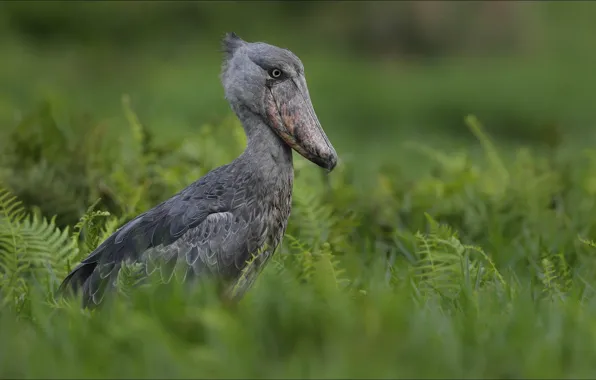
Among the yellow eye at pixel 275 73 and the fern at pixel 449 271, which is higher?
the yellow eye at pixel 275 73

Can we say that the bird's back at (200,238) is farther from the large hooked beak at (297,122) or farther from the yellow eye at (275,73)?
the yellow eye at (275,73)

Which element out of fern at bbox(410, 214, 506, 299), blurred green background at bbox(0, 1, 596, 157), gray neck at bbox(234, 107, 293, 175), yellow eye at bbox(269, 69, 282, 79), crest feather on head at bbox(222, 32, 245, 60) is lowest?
fern at bbox(410, 214, 506, 299)

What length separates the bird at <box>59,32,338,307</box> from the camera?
4133 millimetres

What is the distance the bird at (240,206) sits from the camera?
4133 mm

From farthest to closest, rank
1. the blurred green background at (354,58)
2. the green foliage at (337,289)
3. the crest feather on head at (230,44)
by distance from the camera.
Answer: the blurred green background at (354,58), the crest feather on head at (230,44), the green foliage at (337,289)

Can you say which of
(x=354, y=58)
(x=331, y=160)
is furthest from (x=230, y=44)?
(x=354, y=58)

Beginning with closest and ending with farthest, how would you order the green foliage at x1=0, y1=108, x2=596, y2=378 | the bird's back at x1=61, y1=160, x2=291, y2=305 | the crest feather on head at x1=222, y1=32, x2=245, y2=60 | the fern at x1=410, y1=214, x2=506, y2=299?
the green foliage at x1=0, y1=108, x2=596, y2=378
the bird's back at x1=61, y1=160, x2=291, y2=305
the fern at x1=410, y1=214, x2=506, y2=299
the crest feather on head at x1=222, y1=32, x2=245, y2=60

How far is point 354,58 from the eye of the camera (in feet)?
64.5

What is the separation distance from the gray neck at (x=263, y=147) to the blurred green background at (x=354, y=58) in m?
9.64

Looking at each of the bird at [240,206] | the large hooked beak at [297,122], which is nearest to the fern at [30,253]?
the bird at [240,206]

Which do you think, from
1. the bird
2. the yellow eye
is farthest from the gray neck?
the yellow eye

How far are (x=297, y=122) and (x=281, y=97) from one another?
0.12 m

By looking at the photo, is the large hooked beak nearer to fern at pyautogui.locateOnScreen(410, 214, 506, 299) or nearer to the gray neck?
the gray neck

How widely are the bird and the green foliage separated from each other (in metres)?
0.12
